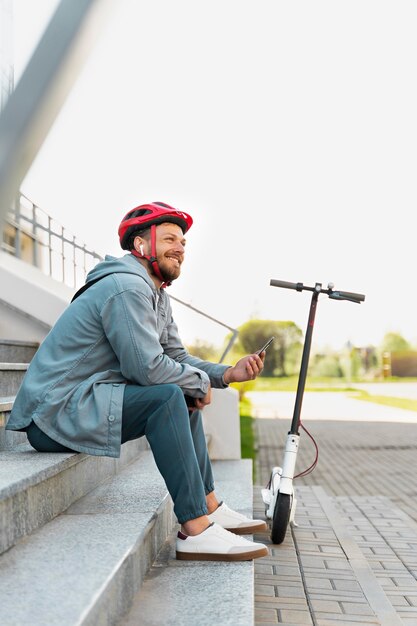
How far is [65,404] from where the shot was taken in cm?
293

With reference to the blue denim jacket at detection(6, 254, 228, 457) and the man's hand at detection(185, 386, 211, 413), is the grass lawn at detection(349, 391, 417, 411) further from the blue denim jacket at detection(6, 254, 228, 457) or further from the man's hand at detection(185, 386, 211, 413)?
the blue denim jacket at detection(6, 254, 228, 457)

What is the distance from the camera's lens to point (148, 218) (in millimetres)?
3285

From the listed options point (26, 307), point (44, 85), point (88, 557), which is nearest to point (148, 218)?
point (88, 557)

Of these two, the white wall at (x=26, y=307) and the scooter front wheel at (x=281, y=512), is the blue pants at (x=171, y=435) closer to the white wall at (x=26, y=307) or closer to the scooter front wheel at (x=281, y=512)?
the scooter front wheel at (x=281, y=512)

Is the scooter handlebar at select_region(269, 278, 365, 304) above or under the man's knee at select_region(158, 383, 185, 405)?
above

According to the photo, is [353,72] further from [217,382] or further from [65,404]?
[65,404]

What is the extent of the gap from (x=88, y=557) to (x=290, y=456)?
1840mm

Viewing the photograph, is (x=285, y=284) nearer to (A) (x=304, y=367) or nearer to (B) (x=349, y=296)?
(B) (x=349, y=296)

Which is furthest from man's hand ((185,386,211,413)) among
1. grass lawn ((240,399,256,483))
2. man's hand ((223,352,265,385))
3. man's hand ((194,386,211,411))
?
grass lawn ((240,399,256,483))

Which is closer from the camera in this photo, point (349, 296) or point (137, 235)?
point (137, 235)

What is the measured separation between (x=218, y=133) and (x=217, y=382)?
15.0ft

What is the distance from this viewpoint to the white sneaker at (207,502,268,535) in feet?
11.6

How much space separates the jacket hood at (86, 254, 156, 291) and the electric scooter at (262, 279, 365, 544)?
1.06m

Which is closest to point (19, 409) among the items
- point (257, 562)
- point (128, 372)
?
point (128, 372)
